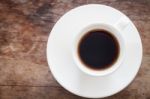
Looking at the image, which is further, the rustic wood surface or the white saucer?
the rustic wood surface

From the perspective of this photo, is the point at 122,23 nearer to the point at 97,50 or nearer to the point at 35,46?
the point at 97,50

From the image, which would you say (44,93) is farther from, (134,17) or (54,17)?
(134,17)

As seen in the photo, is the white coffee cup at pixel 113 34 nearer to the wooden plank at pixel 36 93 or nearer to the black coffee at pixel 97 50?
the black coffee at pixel 97 50

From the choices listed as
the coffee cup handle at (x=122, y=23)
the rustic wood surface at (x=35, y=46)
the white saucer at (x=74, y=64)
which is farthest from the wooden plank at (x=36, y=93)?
the coffee cup handle at (x=122, y=23)

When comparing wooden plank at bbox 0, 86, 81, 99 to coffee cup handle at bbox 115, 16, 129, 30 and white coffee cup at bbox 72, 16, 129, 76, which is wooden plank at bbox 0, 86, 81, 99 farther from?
coffee cup handle at bbox 115, 16, 129, 30

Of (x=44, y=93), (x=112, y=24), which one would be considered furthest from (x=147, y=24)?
(x=44, y=93)

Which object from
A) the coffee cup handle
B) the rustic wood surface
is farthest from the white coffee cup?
the rustic wood surface
